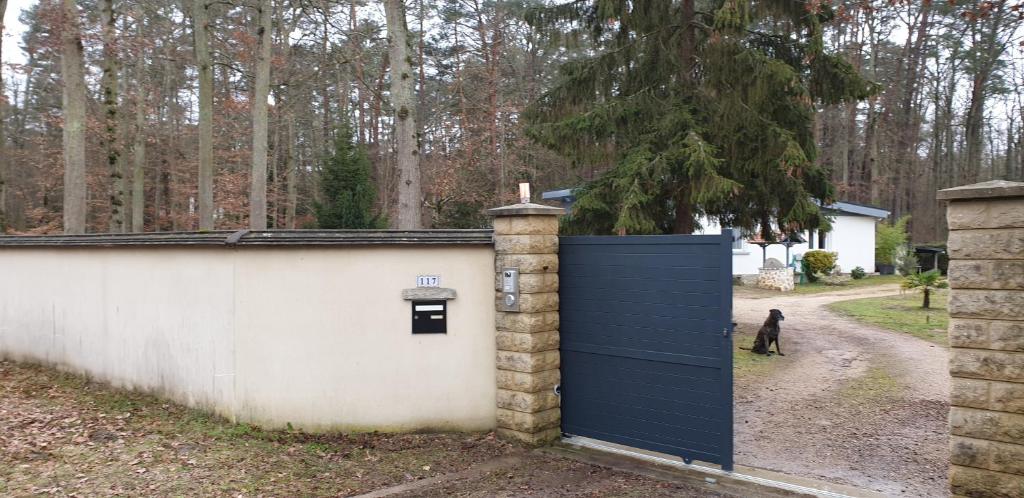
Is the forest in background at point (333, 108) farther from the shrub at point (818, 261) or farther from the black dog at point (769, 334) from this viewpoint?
the black dog at point (769, 334)

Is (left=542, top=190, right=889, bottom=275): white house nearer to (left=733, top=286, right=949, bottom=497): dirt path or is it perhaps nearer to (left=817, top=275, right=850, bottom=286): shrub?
(left=817, top=275, right=850, bottom=286): shrub

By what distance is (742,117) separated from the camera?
1106cm

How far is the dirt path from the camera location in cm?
581

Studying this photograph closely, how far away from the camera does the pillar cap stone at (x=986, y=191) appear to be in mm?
4305

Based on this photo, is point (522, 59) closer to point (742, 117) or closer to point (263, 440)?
point (742, 117)

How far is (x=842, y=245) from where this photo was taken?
2828 centimetres

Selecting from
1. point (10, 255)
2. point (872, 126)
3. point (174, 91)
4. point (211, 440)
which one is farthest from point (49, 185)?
point (872, 126)

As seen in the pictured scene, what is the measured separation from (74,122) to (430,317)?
10.9 m

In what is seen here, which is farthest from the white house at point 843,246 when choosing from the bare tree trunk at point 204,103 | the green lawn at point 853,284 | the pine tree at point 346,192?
the bare tree trunk at point 204,103

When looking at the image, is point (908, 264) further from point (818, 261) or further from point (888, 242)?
point (888, 242)

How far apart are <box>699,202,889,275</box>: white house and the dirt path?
13.0 metres

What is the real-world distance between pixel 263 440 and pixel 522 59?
22259 millimetres

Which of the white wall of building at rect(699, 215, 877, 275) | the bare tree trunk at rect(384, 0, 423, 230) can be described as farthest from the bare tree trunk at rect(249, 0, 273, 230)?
the white wall of building at rect(699, 215, 877, 275)

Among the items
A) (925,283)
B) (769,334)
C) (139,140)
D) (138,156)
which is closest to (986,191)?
(769,334)
